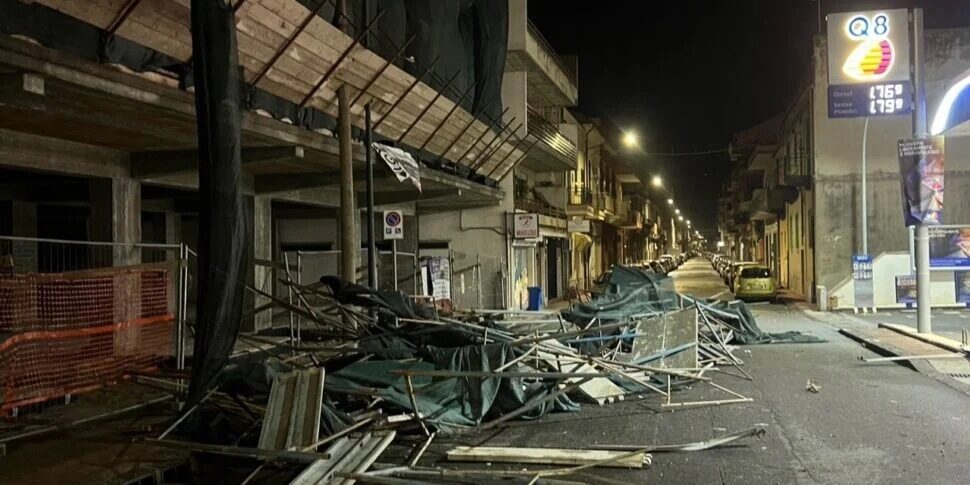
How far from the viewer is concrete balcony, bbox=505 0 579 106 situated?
2670cm

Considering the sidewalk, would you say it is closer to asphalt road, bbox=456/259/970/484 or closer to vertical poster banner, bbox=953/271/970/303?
asphalt road, bbox=456/259/970/484

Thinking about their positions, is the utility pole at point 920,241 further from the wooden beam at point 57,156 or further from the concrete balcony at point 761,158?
the concrete balcony at point 761,158

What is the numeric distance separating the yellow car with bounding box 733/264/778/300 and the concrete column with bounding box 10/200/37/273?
79.2ft

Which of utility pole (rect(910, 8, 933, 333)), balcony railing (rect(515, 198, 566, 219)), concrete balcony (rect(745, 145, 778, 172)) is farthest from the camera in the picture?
concrete balcony (rect(745, 145, 778, 172))

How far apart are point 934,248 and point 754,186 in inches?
1315

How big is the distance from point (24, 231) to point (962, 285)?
91.0 feet

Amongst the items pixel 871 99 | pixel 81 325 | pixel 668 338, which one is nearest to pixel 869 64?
pixel 871 99

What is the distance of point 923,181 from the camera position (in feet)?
53.5

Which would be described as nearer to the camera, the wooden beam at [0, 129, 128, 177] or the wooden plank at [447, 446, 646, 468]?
the wooden plank at [447, 446, 646, 468]

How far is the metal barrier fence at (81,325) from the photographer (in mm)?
7625

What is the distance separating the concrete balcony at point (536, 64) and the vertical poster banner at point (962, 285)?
16238 millimetres

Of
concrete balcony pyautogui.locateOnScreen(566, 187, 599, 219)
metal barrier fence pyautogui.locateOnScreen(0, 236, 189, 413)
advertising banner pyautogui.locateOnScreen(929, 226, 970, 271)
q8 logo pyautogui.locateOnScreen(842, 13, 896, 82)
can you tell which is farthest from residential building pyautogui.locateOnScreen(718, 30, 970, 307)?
metal barrier fence pyautogui.locateOnScreen(0, 236, 189, 413)

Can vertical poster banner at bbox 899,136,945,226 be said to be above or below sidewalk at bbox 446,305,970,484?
above

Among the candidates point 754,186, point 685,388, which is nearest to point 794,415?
point 685,388
